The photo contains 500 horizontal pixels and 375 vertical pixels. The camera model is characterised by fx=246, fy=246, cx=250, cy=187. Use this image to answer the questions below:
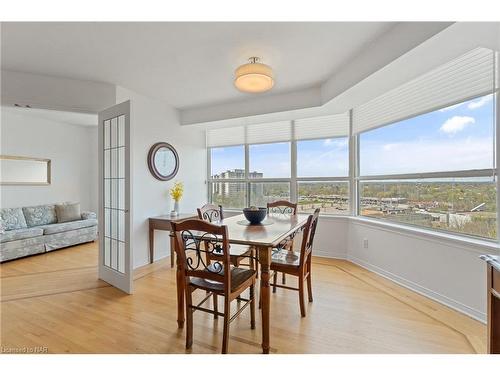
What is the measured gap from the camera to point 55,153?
203 inches

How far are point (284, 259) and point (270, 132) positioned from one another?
2.62 meters

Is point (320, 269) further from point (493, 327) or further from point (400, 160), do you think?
point (493, 327)

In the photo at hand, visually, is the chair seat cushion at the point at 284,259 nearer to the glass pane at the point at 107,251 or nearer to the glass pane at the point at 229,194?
Answer: the glass pane at the point at 107,251

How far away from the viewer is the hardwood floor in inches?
69.9

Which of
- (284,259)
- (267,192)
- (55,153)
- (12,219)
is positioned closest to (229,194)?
(267,192)

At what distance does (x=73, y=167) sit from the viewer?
18.1ft

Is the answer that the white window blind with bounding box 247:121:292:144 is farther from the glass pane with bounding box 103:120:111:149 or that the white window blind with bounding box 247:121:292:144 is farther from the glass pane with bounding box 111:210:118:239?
the glass pane with bounding box 111:210:118:239

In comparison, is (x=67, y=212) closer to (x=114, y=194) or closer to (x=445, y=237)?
(x=114, y=194)

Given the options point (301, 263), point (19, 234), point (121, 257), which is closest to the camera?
point (301, 263)

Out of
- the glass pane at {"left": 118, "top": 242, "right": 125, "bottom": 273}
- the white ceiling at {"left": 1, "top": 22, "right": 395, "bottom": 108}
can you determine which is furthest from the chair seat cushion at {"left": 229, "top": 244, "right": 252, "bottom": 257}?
the white ceiling at {"left": 1, "top": 22, "right": 395, "bottom": 108}

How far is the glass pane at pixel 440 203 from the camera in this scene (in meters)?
2.15

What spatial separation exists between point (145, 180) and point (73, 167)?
308 cm
